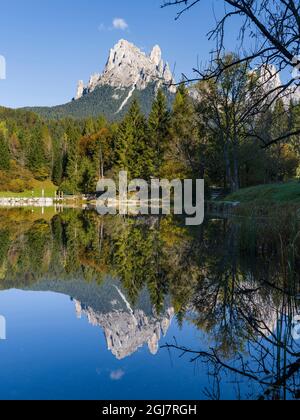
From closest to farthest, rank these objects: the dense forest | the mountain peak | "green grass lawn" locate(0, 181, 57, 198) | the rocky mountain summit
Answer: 1. the rocky mountain summit
2. the dense forest
3. "green grass lawn" locate(0, 181, 57, 198)
4. the mountain peak

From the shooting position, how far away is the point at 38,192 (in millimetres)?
61812

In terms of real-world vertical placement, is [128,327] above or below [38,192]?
below

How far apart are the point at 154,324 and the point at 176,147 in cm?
3049

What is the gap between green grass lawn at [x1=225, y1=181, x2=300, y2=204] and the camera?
17297 mm

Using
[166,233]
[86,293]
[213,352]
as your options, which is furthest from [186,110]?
[213,352]

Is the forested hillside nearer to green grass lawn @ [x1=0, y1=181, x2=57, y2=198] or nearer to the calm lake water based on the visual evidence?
green grass lawn @ [x1=0, y1=181, x2=57, y2=198]

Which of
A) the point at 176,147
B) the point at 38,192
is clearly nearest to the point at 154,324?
the point at 176,147

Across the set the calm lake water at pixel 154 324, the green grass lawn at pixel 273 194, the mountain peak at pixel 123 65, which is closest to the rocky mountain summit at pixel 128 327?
the calm lake water at pixel 154 324

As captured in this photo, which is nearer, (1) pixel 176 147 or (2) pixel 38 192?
(1) pixel 176 147

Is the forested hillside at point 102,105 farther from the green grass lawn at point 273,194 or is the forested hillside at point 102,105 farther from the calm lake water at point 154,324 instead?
the calm lake water at point 154,324

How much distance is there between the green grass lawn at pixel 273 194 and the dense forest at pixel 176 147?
8.32ft

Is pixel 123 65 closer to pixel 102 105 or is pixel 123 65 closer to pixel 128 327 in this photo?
pixel 102 105

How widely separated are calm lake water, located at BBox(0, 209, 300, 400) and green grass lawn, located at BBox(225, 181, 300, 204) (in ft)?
27.2

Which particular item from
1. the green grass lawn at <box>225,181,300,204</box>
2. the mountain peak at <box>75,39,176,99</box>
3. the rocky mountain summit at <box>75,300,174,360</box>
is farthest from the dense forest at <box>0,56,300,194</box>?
the mountain peak at <box>75,39,176,99</box>
